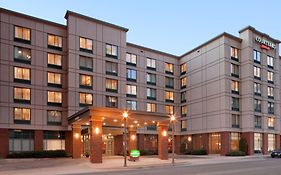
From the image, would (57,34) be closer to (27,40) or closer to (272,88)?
(27,40)

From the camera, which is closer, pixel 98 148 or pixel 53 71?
pixel 98 148

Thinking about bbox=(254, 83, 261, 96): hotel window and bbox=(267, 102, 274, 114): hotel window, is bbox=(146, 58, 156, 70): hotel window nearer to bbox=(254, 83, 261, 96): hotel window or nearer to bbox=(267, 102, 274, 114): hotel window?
bbox=(254, 83, 261, 96): hotel window

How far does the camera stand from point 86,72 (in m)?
51.4

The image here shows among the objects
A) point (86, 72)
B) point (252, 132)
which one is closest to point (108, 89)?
point (86, 72)

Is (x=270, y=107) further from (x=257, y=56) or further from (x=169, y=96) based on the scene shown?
(x=169, y=96)

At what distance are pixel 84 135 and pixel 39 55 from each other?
14.5m

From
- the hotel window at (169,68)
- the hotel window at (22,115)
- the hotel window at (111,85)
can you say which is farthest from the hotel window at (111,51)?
the hotel window at (22,115)

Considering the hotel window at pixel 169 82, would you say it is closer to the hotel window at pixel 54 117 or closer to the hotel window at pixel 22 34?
the hotel window at pixel 54 117

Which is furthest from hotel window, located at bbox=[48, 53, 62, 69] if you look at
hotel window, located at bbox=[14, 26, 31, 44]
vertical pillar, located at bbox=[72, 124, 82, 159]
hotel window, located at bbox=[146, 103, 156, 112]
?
hotel window, located at bbox=[146, 103, 156, 112]

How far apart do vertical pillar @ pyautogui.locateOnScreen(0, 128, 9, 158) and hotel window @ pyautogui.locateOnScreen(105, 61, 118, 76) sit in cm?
1804

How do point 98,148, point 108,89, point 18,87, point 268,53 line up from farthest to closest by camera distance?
point 268,53, point 108,89, point 18,87, point 98,148

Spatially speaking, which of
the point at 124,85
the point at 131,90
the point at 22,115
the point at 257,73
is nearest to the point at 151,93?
→ the point at 131,90

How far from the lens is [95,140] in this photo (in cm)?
3459

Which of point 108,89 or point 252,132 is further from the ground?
point 108,89
